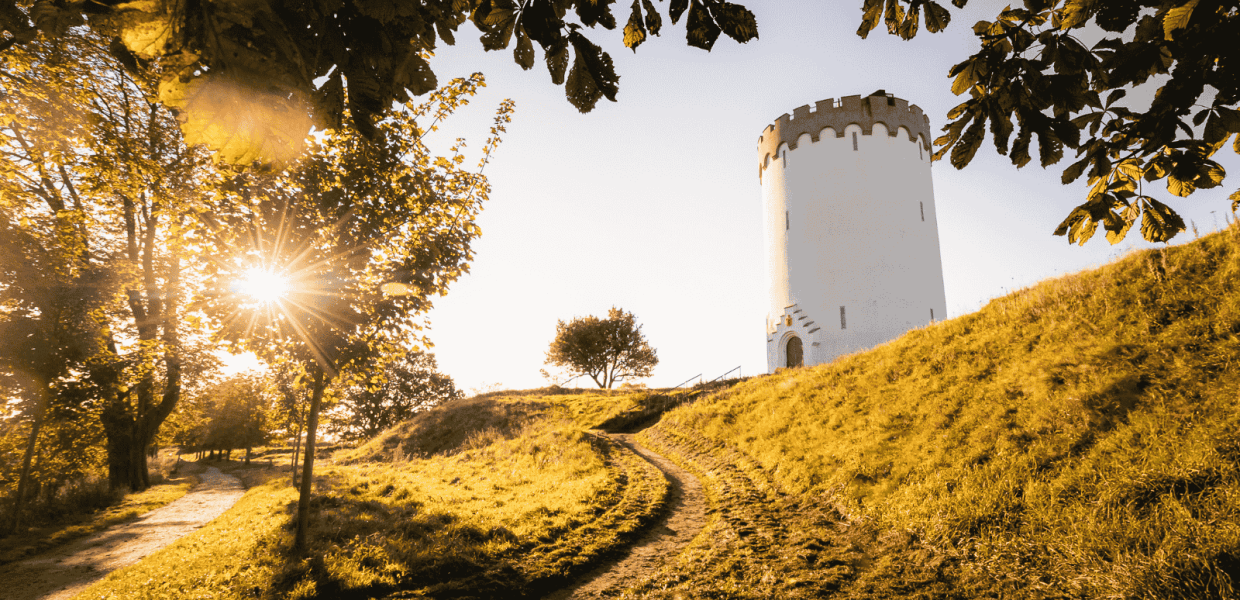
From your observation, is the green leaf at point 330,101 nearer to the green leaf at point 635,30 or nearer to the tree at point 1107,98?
the green leaf at point 635,30

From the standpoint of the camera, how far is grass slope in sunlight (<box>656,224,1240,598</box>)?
4906mm

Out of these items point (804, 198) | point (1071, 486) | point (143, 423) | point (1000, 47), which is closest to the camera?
point (1000, 47)

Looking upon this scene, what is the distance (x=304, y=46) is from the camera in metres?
2.10

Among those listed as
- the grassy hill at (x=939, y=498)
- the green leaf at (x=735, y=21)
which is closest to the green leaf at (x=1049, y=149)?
the green leaf at (x=735, y=21)

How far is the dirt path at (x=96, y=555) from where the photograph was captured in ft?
24.7

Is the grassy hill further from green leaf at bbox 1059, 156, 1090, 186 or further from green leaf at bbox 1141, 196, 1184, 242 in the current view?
green leaf at bbox 1059, 156, 1090, 186

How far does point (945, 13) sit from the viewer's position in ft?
9.77

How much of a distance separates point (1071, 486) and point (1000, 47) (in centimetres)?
608

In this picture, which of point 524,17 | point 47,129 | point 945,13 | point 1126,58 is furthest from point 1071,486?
point 47,129

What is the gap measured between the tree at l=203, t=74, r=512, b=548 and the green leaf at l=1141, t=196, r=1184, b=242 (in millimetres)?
7929

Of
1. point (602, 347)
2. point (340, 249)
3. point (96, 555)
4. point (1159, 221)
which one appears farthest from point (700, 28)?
point (602, 347)

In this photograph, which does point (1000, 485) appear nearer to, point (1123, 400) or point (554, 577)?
point (1123, 400)

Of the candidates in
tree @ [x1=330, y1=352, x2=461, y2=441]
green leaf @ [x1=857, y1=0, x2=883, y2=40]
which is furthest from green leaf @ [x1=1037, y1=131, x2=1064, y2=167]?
tree @ [x1=330, y1=352, x2=461, y2=441]

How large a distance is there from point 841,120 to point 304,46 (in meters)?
32.2
